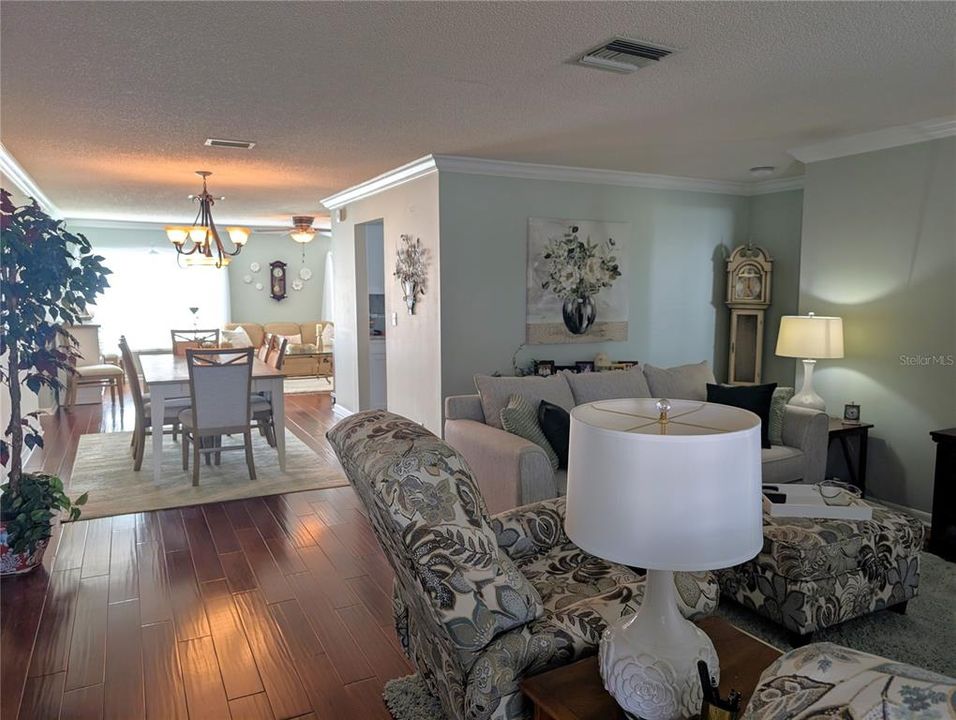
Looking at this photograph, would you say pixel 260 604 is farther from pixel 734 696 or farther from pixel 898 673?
pixel 898 673

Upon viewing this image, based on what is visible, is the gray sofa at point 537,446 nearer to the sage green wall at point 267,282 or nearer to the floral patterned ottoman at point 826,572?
the floral patterned ottoman at point 826,572

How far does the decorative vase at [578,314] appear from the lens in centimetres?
543

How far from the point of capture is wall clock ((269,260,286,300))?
11.4 meters

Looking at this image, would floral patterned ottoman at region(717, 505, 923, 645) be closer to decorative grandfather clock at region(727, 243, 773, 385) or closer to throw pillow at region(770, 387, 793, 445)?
throw pillow at region(770, 387, 793, 445)

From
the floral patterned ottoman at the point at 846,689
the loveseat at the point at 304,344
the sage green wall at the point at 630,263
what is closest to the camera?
the floral patterned ottoman at the point at 846,689

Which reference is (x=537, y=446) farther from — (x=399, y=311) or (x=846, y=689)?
(x=399, y=311)

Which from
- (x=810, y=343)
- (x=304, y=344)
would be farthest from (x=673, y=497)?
(x=304, y=344)

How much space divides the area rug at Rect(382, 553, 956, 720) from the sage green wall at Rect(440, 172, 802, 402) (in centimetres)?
270

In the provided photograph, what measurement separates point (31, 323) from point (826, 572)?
3692 millimetres

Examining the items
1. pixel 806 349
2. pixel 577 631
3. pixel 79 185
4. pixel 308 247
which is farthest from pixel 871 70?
pixel 308 247

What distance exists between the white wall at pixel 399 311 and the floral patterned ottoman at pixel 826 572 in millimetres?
2789

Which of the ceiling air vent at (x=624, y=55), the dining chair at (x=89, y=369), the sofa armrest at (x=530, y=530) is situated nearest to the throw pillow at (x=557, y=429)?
the sofa armrest at (x=530, y=530)

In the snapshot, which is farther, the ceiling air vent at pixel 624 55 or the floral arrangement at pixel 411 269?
the floral arrangement at pixel 411 269

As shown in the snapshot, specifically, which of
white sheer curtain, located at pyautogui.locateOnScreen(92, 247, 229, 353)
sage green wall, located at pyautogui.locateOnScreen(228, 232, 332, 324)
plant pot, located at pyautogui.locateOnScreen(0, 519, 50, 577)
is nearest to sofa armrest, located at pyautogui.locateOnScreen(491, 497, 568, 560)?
plant pot, located at pyautogui.locateOnScreen(0, 519, 50, 577)
